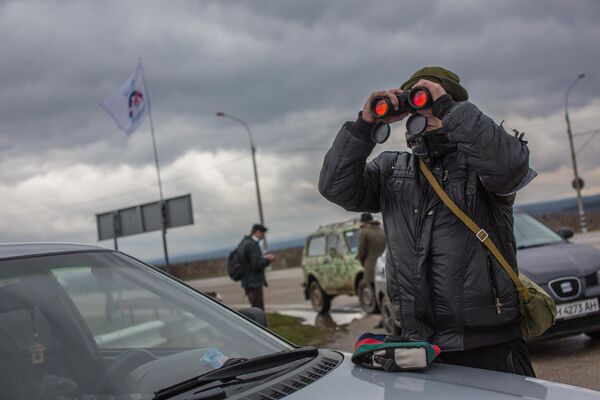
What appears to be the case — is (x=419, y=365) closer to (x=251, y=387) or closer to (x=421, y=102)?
(x=251, y=387)

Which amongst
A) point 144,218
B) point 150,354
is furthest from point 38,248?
point 144,218

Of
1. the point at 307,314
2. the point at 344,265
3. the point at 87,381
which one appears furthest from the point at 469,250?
the point at 307,314

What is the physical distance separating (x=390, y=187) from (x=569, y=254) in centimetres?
456

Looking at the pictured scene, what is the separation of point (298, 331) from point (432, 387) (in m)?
8.41

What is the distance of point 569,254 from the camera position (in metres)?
6.73

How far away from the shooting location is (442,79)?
9.09 feet

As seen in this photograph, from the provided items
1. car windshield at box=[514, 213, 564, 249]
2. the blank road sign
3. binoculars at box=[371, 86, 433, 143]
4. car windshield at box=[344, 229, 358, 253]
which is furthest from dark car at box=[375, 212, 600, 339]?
the blank road sign

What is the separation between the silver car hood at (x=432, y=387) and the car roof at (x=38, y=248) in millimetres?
1096

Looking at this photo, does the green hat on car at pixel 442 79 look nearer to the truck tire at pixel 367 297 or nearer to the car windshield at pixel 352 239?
the truck tire at pixel 367 297

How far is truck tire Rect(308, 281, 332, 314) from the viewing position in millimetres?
13562

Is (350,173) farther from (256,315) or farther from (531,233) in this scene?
(531,233)

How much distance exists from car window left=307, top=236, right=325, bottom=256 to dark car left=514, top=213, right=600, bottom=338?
6.90 m

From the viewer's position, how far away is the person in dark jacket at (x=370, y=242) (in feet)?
35.4

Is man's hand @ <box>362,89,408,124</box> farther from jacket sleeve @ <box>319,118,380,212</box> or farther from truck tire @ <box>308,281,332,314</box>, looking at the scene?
truck tire @ <box>308,281,332,314</box>
